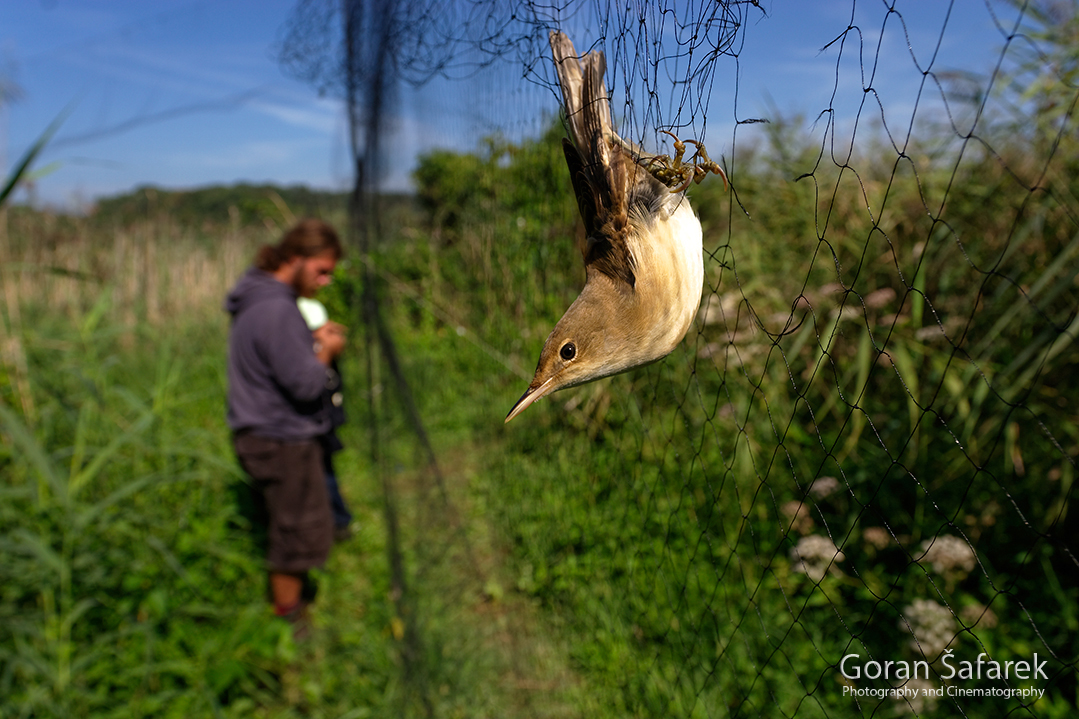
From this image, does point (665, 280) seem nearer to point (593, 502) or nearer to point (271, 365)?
point (593, 502)

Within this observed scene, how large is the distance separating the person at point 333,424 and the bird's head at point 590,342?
9.20ft

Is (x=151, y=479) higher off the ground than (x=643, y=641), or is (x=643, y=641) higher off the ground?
(x=151, y=479)

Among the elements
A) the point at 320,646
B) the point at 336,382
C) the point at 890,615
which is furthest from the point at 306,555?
the point at 890,615

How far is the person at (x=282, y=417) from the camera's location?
3.25 meters

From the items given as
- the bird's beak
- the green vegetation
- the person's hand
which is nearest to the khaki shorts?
the green vegetation

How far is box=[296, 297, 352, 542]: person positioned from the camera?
12.4ft

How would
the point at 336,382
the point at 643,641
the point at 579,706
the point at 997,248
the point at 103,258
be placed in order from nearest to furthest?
the point at 579,706 < the point at 643,641 < the point at 997,248 < the point at 336,382 < the point at 103,258

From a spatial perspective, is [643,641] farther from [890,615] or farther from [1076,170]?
[1076,170]

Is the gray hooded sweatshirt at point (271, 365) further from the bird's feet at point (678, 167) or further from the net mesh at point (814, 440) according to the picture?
the bird's feet at point (678, 167)

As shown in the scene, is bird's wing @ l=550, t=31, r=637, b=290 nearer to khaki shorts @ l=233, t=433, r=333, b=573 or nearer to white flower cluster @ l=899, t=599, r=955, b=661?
white flower cluster @ l=899, t=599, r=955, b=661

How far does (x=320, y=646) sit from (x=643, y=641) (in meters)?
1.63

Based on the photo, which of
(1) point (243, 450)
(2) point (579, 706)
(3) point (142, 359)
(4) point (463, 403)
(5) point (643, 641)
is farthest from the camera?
(3) point (142, 359)

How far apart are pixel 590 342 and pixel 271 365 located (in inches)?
104

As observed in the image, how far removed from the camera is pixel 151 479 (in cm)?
309
